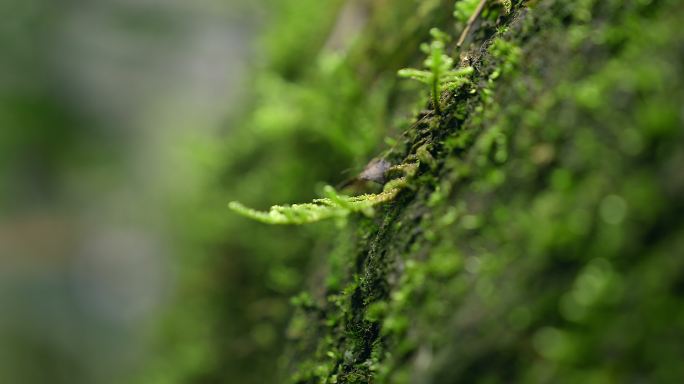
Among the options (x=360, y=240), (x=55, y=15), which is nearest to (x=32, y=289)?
(x=55, y=15)

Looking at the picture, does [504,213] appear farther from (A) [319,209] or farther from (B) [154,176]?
(B) [154,176]

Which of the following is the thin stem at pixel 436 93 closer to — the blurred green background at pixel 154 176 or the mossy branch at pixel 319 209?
the mossy branch at pixel 319 209

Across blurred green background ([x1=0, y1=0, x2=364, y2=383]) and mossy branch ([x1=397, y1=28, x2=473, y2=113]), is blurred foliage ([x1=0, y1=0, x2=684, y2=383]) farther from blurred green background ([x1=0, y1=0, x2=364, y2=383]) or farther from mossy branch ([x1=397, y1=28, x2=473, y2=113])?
blurred green background ([x1=0, y1=0, x2=364, y2=383])

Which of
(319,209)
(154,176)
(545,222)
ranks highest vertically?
(154,176)

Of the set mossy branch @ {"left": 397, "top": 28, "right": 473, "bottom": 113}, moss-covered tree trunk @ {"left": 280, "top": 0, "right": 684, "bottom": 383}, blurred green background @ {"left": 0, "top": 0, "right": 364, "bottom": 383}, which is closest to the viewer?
moss-covered tree trunk @ {"left": 280, "top": 0, "right": 684, "bottom": 383}

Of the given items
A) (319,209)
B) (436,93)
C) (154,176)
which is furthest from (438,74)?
(154,176)

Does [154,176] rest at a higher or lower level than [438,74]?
higher

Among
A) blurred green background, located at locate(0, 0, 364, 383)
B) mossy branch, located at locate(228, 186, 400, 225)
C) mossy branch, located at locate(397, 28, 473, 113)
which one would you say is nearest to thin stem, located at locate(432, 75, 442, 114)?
mossy branch, located at locate(397, 28, 473, 113)

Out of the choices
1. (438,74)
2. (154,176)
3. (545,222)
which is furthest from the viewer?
(154,176)

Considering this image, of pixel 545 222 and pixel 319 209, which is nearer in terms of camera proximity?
pixel 545 222
